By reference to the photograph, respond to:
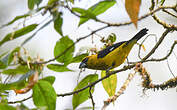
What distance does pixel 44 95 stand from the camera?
84 centimetres

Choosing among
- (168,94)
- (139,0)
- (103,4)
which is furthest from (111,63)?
(168,94)

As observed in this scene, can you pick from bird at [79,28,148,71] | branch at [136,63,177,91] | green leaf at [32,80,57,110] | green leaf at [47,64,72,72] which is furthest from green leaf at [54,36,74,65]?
bird at [79,28,148,71]

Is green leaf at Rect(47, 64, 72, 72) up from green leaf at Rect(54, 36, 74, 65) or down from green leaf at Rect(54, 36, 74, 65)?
down

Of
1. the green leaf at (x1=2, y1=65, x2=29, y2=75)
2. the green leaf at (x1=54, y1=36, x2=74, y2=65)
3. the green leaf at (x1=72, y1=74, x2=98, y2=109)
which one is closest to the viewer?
the green leaf at (x1=2, y1=65, x2=29, y2=75)

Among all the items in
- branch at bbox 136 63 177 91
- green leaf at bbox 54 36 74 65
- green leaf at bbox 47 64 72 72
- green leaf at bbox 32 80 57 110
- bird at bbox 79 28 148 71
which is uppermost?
bird at bbox 79 28 148 71

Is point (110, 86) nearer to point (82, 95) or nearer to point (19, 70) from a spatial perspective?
point (82, 95)

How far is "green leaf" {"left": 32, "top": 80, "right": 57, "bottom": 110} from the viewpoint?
832 millimetres

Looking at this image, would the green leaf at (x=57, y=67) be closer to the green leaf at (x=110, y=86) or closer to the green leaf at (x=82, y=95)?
the green leaf at (x=82, y=95)

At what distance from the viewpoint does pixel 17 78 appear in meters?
0.89

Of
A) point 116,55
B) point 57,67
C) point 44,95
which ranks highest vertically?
point 116,55

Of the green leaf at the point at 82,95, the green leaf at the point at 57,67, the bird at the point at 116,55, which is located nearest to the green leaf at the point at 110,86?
the green leaf at the point at 82,95

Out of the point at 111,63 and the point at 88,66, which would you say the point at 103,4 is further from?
the point at 88,66

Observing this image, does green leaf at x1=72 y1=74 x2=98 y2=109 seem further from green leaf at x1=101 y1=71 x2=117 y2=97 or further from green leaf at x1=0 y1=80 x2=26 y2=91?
green leaf at x1=0 y1=80 x2=26 y2=91

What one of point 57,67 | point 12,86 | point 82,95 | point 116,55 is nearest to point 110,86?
point 82,95
